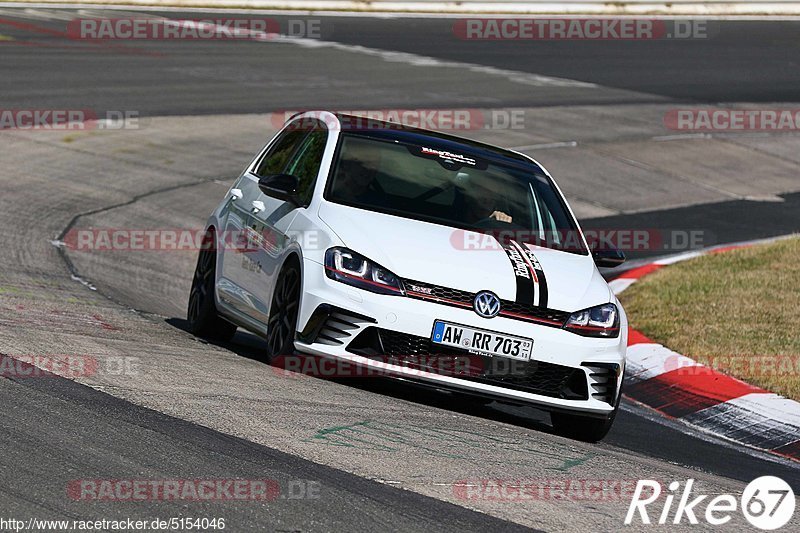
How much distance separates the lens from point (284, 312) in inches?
307

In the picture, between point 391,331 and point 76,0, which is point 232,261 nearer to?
point 391,331

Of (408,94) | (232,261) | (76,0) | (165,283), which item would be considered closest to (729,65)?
(408,94)

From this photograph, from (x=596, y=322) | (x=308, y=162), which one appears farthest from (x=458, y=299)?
(x=308, y=162)

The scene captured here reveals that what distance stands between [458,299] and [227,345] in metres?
2.48

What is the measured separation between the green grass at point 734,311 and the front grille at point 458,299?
2.26m

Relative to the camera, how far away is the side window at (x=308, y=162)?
8.35 m

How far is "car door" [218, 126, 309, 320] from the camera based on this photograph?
849 centimetres

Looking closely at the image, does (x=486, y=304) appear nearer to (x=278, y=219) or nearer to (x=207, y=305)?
(x=278, y=219)

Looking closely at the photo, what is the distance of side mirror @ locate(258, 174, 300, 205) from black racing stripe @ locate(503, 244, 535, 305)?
1.37 metres

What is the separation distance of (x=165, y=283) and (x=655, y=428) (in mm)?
5036
